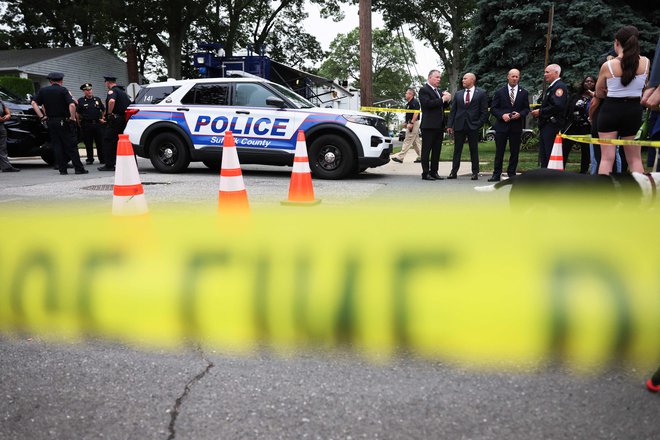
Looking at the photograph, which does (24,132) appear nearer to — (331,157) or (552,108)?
(331,157)

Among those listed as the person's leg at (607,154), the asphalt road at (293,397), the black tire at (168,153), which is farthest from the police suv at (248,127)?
the asphalt road at (293,397)

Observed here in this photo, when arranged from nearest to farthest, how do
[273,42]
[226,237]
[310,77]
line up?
[226,237]
[310,77]
[273,42]

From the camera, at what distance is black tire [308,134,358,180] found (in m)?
8.64

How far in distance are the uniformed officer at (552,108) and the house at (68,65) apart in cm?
3226

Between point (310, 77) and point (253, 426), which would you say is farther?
point (310, 77)

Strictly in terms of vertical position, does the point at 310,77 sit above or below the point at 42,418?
above

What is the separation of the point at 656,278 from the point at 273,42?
136ft

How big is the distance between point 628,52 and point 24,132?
10.9 metres

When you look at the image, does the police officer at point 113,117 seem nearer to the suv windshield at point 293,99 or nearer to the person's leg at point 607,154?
the suv windshield at point 293,99

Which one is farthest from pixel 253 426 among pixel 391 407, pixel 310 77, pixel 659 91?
pixel 310 77

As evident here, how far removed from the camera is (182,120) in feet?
30.4

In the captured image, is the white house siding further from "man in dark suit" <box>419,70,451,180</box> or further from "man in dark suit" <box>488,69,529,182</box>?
"man in dark suit" <box>488,69,529,182</box>

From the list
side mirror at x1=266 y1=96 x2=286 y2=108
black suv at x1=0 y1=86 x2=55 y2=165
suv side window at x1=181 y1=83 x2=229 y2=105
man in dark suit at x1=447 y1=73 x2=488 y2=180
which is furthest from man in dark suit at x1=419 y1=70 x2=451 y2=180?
black suv at x1=0 y1=86 x2=55 y2=165

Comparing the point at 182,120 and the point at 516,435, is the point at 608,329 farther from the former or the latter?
the point at 182,120
